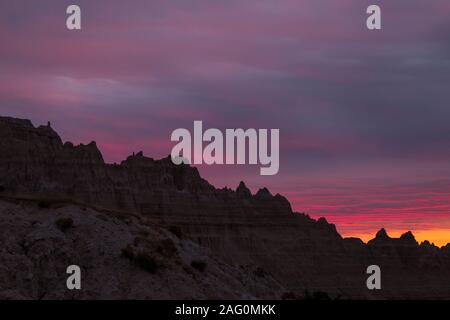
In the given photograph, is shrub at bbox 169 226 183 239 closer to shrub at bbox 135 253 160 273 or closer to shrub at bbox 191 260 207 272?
shrub at bbox 191 260 207 272

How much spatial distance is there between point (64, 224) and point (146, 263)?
5.40 m

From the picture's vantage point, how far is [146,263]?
137 ft

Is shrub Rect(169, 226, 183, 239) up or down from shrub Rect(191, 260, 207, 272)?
up

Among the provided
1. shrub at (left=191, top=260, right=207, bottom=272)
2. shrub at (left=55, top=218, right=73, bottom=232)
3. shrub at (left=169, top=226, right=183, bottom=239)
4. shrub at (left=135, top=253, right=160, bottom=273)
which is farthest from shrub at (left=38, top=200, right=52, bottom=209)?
shrub at (left=191, top=260, right=207, bottom=272)

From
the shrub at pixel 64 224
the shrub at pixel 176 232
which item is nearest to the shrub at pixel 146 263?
the shrub at pixel 64 224

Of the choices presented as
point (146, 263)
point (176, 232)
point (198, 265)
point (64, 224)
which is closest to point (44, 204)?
point (64, 224)

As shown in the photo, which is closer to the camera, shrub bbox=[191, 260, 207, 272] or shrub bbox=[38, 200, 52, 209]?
shrub bbox=[191, 260, 207, 272]

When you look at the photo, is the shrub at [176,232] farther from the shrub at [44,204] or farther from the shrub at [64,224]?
the shrub at [64,224]

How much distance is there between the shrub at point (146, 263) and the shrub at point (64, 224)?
4641 millimetres

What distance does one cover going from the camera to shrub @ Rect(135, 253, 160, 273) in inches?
1640

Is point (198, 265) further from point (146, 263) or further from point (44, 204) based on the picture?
point (44, 204)

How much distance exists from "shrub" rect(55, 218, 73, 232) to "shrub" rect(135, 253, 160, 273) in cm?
464
